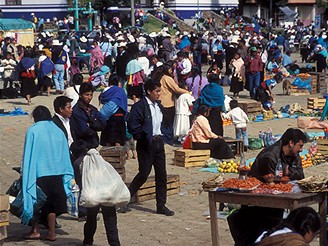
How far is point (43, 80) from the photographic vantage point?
2711 centimetres

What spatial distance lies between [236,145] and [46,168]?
279 inches

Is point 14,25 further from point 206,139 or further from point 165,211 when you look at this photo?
point 165,211

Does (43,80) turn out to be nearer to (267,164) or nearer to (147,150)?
(147,150)

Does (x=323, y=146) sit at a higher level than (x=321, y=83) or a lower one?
lower

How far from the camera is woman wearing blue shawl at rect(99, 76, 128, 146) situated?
1397 centimetres

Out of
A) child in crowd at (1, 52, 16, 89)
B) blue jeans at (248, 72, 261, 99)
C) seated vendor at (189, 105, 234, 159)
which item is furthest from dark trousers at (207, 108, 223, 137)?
child in crowd at (1, 52, 16, 89)

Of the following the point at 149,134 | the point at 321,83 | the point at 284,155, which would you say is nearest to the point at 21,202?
the point at 149,134

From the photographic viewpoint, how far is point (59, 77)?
91.2 ft

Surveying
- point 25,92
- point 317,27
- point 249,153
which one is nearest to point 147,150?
point 249,153

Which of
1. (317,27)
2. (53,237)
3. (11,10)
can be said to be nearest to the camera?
(53,237)

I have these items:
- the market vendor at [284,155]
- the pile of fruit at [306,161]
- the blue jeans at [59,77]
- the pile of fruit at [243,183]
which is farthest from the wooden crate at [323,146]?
the blue jeans at [59,77]

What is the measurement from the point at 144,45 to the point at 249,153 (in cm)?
1806

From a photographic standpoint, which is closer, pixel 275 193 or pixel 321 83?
pixel 275 193

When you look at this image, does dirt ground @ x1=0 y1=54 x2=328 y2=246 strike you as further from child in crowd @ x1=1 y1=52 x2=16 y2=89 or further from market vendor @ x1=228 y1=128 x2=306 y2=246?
child in crowd @ x1=1 y1=52 x2=16 y2=89
